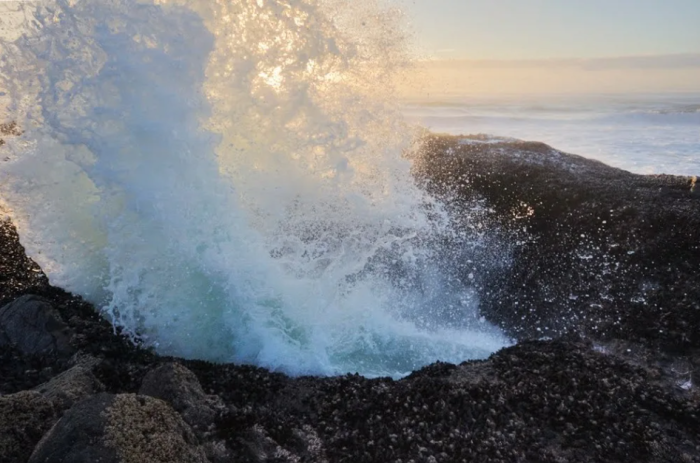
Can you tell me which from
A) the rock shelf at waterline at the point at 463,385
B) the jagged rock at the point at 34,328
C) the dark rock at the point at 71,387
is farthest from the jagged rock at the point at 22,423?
the jagged rock at the point at 34,328

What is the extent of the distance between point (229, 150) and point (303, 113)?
3.98 ft

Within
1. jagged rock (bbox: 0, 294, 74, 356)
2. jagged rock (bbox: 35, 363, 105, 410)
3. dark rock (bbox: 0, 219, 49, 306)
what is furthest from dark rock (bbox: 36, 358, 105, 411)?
Result: dark rock (bbox: 0, 219, 49, 306)

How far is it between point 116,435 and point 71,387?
66.9 inches

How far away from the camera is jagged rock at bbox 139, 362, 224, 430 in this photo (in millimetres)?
4105

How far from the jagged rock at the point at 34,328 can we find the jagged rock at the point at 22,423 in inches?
72.1

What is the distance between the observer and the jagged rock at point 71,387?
4.10 meters

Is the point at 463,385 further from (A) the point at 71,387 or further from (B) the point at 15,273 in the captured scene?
(B) the point at 15,273

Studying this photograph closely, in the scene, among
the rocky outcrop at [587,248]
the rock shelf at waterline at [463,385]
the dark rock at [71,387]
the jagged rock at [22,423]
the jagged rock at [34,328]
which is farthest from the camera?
the rocky outcrop at [587,248]

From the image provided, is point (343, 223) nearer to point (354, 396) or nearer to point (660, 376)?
point (354, 396)

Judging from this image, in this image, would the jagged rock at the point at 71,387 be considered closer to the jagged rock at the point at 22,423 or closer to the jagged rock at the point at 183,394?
the jagged rock at the point at 22,423

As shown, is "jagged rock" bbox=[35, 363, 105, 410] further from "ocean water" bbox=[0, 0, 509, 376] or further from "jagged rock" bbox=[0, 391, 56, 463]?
"ocean water" bbox=[0, 0, 509, 376]

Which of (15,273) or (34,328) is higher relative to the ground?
(15,273)

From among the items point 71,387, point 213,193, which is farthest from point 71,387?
point 213,193

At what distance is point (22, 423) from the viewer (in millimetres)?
3545
